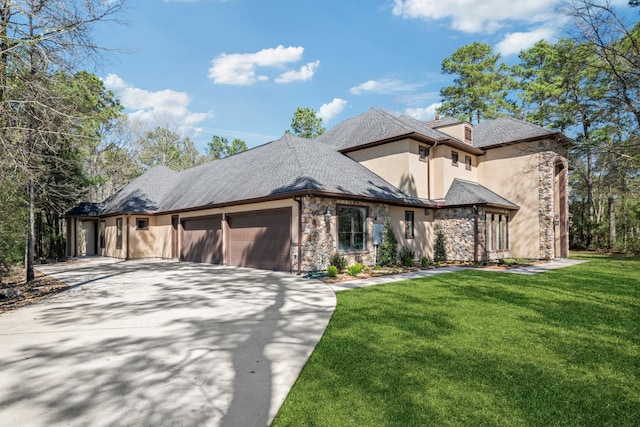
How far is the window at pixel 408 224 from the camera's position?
15.5 m

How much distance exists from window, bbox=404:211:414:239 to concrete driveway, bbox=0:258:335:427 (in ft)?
26.2

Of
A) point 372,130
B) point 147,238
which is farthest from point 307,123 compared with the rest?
point 147,238

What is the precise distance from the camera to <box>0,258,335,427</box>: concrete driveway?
3.07 meters

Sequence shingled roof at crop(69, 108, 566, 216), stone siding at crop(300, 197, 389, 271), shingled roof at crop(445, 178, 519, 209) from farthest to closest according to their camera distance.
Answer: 1. shingled roof at crop(445, 178, 519, 209)
2. shingled roof at crop(69, 108, 566, 216)
3. stone siding at crop(300, 197, 389, 271)

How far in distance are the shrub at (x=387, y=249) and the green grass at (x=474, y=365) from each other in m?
6.35

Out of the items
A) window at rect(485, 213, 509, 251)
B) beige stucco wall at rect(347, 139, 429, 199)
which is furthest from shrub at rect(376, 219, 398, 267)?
window at rect(485, 213, 509, 251)

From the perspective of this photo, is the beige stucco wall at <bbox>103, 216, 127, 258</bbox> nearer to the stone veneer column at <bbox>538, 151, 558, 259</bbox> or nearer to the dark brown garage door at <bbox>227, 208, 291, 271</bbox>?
the dark brown garage door at <bbox>227, 208, 291, 271</bbox>

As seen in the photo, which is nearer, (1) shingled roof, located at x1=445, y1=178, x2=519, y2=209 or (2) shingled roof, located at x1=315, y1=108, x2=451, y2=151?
(1) shingled roof, located at x1=445, y1=178, x2=519, y2=209

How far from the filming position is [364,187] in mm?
14000

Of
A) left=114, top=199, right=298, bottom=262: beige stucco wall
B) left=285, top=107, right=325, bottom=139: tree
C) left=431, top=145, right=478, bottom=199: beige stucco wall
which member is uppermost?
left=285, top=107, right=325, bottom=139: tree

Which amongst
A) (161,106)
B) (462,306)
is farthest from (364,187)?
(161,106)

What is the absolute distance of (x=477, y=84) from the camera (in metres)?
31.2

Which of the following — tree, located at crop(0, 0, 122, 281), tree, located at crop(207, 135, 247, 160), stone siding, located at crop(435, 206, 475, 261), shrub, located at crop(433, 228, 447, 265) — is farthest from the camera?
tree, located at crop(207, 135, 247, 160)

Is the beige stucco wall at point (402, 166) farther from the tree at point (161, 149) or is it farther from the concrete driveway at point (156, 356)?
the tree at point (161, 149)
